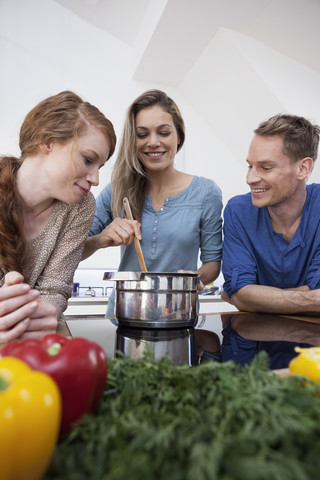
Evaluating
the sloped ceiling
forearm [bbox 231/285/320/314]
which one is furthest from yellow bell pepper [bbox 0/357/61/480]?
the sloped ceiling

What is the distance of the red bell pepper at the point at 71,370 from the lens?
438 mm

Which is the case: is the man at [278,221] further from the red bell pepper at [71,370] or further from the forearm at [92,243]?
the red bell pepper at [71,370]

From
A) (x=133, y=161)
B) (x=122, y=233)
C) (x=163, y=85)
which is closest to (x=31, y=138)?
(x=122, y=233)

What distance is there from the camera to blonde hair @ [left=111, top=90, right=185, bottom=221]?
6.47 feet

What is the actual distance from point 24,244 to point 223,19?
10.7 feet

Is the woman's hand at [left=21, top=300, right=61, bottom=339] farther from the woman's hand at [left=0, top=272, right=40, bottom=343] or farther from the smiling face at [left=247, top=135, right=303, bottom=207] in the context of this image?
the smiling face at [left=247, top=135, right=303, bottom=207]

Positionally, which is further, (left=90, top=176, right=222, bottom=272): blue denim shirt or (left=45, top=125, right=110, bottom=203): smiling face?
(left=90, top=176, right=222, bottom=272): blue denim shirt

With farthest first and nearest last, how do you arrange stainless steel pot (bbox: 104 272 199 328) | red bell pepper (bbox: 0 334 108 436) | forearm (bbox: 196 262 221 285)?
1. forearm (bbox: 196 262 221 285)
2. stainless steel pot (bbox: 104 272 199 328)
3. red bell pepper (bbox: 0 334 108 436)

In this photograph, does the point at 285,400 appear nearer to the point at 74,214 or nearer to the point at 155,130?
the point at 74,214

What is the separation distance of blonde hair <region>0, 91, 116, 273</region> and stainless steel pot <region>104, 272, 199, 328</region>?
0.46 m

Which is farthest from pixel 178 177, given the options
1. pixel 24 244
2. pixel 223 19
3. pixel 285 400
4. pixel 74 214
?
pixel 223 19

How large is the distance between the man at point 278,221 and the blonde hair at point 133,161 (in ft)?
1.68

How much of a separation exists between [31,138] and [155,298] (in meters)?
0.83

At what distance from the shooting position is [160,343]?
0.95 meters
